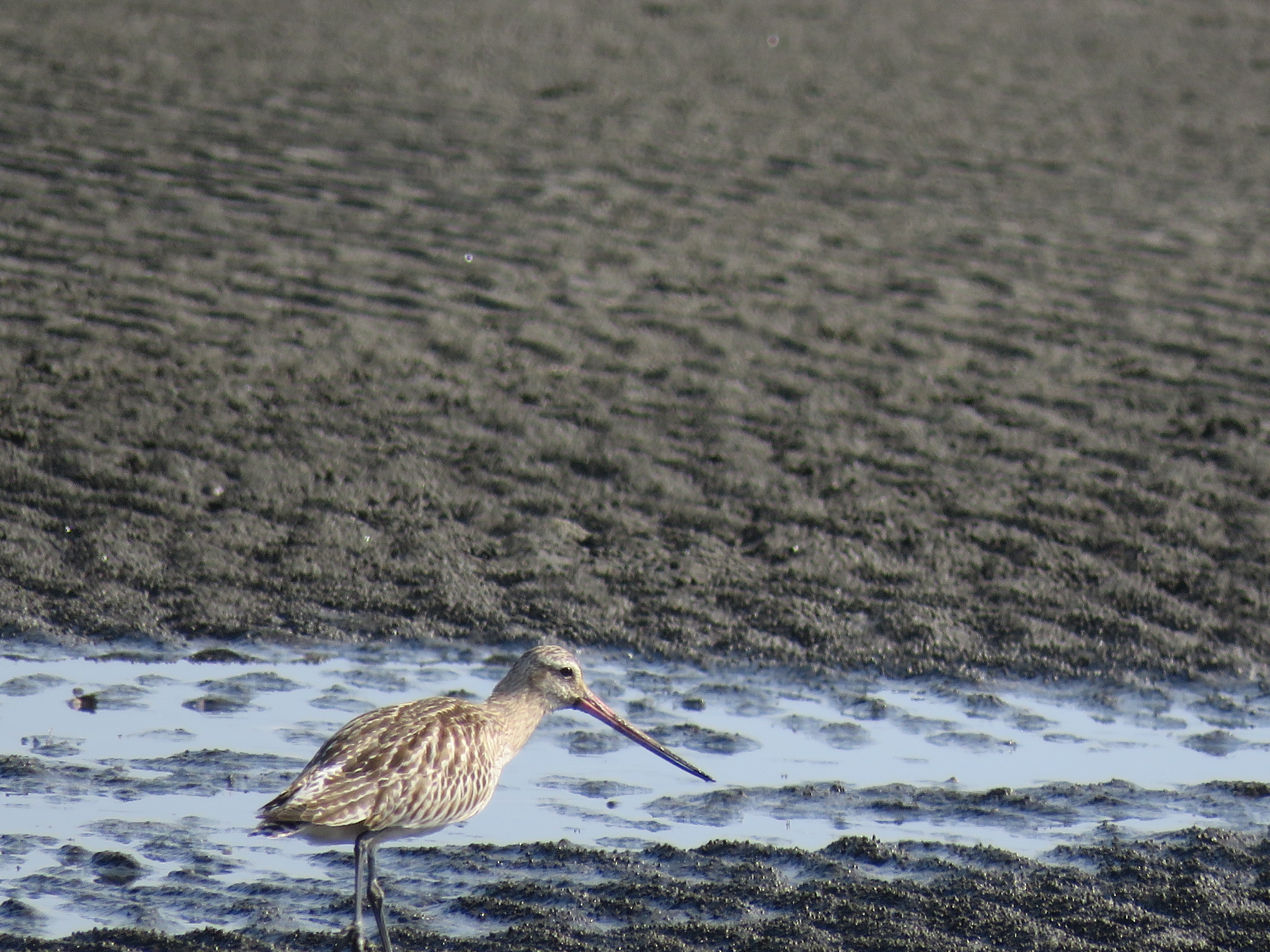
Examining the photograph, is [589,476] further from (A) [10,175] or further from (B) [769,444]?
(A) [10,175]

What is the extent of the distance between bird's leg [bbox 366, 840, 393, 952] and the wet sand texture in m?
2.23

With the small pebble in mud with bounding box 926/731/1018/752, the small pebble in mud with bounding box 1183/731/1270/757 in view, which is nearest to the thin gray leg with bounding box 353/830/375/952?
the small pebble in mud with bounding box 926/731/1018/752

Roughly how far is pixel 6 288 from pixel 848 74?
341 inches

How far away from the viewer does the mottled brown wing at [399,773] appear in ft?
19.3

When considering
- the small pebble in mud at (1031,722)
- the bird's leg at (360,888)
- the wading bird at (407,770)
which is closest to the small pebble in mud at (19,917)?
the wading bird at (407,770)

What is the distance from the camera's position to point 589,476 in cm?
968

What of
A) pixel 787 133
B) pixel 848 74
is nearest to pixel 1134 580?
pixel 787 133

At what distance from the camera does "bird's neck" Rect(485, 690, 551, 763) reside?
674cm

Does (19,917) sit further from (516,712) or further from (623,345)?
(623,345)

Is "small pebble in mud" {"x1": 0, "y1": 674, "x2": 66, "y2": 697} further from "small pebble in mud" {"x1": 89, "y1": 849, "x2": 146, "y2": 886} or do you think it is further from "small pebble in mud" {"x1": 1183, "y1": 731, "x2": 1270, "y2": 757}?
"small pebble in mud" {"x1": 1183, "y1": 731, "x2": 1270, "y2": 757}

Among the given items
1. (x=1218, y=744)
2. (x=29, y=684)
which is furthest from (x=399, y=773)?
(x=1218, y=744)

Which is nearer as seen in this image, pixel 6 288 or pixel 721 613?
pixel 721 613

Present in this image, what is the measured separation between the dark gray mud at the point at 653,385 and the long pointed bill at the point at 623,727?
15.3 inches

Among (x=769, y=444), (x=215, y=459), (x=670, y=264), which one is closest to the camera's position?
(x=215, y=459)
